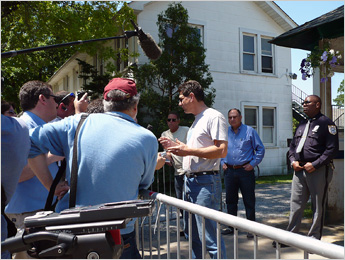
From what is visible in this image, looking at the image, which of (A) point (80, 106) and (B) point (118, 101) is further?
(A) point (80, 106)

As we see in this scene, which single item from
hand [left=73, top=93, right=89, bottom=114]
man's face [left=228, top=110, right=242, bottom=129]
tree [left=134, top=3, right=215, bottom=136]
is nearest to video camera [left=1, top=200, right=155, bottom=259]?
hand [left=73, top=93, right=89, bottom=114]

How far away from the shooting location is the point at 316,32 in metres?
7.32

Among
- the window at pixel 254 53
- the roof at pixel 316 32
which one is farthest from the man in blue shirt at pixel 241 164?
the window at pixel 254 53

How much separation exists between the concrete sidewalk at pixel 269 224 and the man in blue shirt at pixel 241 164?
853 mm

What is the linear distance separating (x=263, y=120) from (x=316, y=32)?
11992 mm

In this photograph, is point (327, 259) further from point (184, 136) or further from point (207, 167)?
point (184, 136)

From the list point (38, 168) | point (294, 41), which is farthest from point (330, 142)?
point (38, 168)

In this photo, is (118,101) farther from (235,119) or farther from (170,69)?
(170,69)

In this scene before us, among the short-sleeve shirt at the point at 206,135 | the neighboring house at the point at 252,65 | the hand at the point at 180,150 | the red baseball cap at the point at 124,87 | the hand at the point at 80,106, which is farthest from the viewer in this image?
the neighboring house at the point at 252,65

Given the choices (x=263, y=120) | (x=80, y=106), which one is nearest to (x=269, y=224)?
(x=80, y=106)

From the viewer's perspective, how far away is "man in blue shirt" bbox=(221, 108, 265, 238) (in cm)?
633

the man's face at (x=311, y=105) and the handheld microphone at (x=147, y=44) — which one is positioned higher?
the handheld microphone at (x=147, y=44)

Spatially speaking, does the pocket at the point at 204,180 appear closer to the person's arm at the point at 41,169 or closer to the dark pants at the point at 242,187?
the person's arm at the point at 41,169

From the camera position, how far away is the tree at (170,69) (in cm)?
1405
